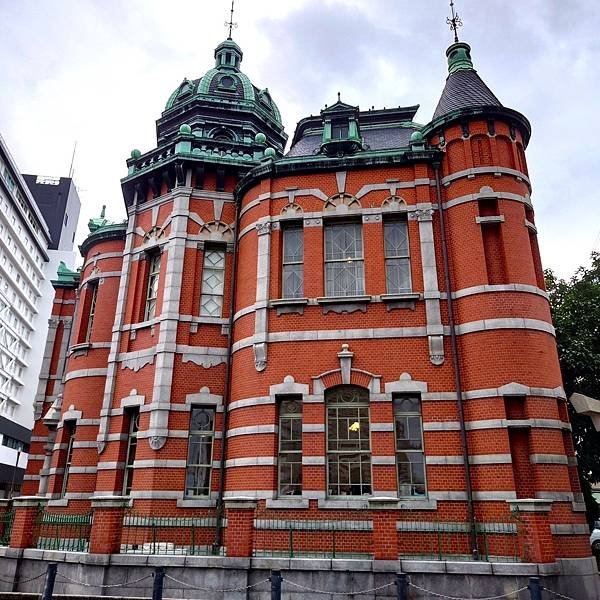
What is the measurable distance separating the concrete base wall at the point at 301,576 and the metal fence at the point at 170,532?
2.23 metres

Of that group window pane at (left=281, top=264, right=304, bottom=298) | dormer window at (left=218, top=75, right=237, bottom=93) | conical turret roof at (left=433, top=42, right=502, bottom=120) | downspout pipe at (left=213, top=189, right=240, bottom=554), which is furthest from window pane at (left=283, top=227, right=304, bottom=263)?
dormer window at (left=218, top=75, right=237, bottom=93)

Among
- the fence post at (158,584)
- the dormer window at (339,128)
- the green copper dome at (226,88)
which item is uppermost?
the green copper dome at (226,88)

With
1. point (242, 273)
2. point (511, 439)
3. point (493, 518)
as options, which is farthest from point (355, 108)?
point (493, 518)

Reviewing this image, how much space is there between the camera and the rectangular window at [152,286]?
1723 cm

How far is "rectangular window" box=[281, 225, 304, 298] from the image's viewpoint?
15.5m

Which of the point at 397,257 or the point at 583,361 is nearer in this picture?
the point at 397,257

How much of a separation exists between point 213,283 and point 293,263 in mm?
2753

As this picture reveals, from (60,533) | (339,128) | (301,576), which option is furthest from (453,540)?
(339,128)

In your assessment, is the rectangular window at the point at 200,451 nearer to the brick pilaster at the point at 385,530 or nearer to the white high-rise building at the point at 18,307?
the brick pilaster at the point at 385,530

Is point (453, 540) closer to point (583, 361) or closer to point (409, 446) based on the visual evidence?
point (409, 446)

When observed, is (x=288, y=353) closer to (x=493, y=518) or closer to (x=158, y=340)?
(x=158, y=340)

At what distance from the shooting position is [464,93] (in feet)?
53.0

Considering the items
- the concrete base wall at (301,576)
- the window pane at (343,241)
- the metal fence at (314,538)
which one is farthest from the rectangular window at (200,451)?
the window pane at (343,241)

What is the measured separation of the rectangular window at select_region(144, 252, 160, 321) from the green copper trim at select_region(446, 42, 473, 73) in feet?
36.2
